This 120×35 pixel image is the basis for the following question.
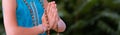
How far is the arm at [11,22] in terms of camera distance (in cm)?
102

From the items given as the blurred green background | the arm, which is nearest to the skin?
the arm

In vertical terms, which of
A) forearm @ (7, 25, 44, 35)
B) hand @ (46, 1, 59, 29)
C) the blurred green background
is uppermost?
the blurred green background

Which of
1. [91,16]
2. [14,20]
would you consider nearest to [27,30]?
[14,20]

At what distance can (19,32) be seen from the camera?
1028mm

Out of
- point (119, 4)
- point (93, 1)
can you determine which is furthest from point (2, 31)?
point (119, 4)

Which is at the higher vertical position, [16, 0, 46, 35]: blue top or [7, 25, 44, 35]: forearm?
[16, 0, 46, 35]: blue top

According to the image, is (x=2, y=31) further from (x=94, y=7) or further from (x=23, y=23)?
(x=23, y=23)

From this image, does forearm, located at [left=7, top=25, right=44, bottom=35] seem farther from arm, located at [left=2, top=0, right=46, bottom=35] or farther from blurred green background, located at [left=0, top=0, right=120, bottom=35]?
blurred green background, located at [left=0, top=0, right=120, bottom=35]

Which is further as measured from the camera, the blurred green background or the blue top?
the blurred green background

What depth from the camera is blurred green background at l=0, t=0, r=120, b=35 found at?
4.65 meters

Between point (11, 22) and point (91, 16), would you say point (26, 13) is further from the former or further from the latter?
point (91, 16)

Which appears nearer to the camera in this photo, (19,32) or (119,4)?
(19,32)

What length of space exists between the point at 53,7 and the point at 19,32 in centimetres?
12

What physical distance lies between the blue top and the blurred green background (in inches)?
135
